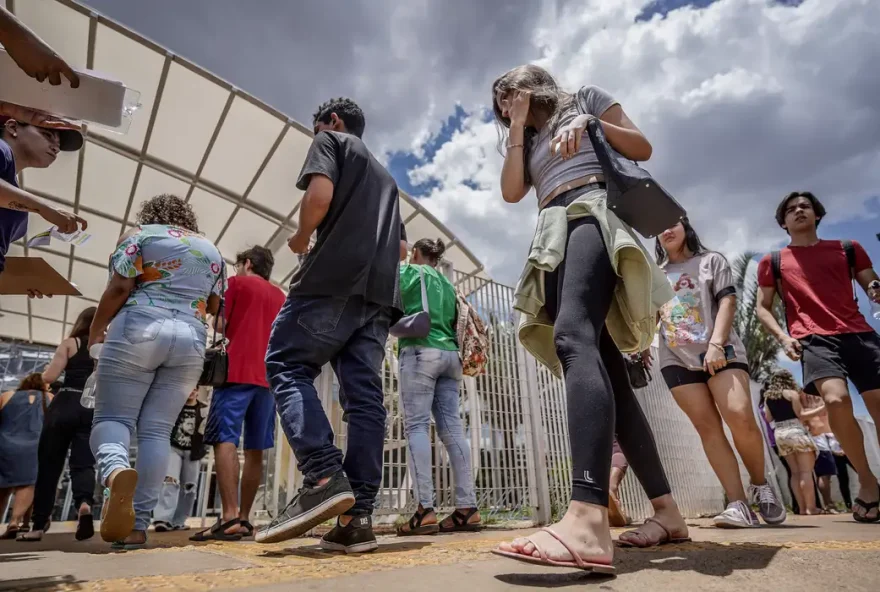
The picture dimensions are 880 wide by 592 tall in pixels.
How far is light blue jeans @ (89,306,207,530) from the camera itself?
246 centimetres

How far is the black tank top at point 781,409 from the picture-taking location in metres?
6.47

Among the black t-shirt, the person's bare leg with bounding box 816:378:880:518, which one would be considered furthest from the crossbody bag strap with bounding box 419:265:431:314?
the person's bare leg with bounding box 816:378:880:518

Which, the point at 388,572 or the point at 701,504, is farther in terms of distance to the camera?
the point at 701,504

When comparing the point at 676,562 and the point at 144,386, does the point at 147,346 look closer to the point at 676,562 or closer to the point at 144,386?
the point at 144,386

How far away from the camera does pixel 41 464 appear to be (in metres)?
3.74

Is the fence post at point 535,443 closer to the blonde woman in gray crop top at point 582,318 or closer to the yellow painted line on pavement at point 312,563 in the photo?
the blonde woman in gray crop top at point 582,318

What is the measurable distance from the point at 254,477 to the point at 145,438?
93 cm

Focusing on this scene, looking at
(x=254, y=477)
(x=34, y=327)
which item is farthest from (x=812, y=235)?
(x=34, y=327)

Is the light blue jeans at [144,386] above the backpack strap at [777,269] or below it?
below

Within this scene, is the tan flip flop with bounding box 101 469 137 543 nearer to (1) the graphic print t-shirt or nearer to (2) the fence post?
(1) the graphic print t-shirt

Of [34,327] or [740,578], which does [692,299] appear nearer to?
[740,578]

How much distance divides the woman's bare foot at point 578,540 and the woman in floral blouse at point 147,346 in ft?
6.00

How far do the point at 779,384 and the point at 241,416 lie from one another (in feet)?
21.2

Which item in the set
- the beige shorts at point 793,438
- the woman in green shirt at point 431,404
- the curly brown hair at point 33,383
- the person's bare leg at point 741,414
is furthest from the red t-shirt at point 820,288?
the curly brown hair at point 33,383
